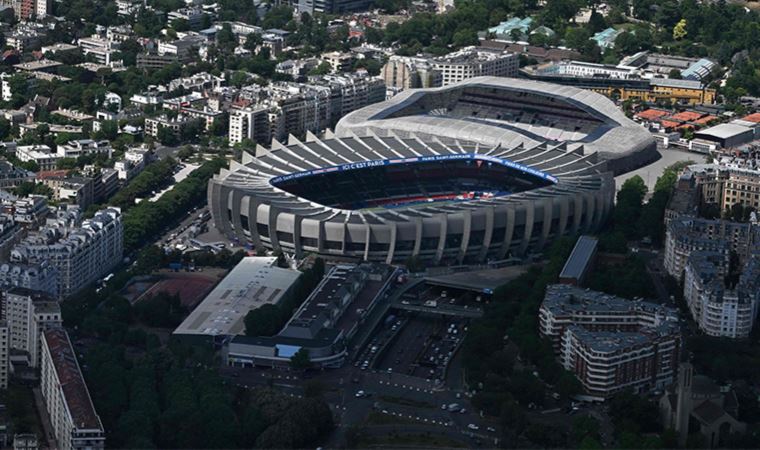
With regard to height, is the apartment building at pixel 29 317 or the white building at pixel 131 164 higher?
the apartment building at pixel 29 317

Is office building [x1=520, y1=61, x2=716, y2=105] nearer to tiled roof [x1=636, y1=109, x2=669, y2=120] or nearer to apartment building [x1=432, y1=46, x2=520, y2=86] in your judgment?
apartment building [x1=432, y1=46, x2=520, y2=86]

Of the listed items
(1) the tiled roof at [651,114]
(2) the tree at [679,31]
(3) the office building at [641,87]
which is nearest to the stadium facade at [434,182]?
(1) the tiled roof at [651,114]

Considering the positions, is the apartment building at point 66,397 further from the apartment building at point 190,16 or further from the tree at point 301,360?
the apartment building at point 190,16

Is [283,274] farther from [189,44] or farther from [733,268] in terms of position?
[189,44]

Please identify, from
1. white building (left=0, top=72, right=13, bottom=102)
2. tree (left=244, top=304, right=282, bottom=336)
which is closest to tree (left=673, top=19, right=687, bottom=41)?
white building (left=0, top=72, right=13, bottom=102)

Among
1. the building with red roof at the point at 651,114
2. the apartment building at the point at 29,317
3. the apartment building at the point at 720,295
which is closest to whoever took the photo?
the apartment building at the point at 29,317

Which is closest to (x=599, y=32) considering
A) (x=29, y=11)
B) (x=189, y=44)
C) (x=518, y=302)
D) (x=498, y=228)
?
(x=189, y=44)
